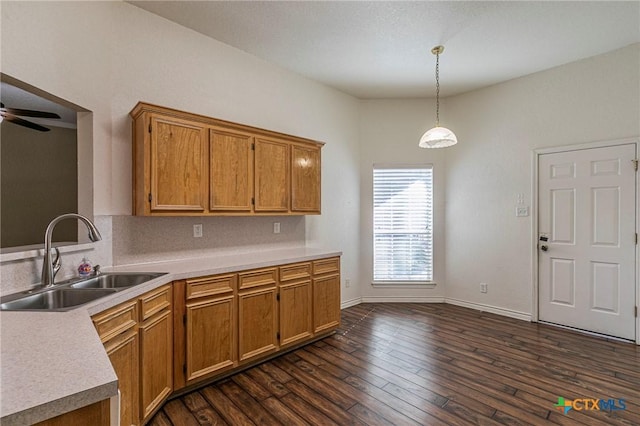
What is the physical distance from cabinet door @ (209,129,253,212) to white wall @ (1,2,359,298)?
45cm

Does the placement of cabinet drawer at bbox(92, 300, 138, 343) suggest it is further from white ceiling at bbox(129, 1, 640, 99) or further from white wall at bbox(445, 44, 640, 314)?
white wall at bbox(445, 44, 640, 314)

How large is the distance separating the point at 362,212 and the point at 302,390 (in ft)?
9.29

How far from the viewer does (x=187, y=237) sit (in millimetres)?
2926

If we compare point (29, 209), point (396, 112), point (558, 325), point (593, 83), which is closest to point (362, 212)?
point (396, 112)

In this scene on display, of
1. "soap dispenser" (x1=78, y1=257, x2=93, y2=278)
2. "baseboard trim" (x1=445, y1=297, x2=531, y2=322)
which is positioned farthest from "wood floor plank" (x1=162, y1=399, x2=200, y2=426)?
"baseboard trim" (x1=445, y1=297, x2=531, y2=322)

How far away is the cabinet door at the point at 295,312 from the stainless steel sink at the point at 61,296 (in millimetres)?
1200

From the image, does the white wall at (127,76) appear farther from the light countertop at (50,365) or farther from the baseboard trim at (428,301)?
the baseboard trim at (428,301)

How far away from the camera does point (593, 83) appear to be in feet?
11.3

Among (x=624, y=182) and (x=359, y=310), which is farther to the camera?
(x=359, y=310)

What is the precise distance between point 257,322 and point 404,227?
2.79m

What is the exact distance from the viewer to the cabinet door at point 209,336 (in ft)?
7.56

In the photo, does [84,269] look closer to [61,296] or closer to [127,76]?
[61,296]

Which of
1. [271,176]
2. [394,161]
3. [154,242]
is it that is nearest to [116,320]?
[154,242]

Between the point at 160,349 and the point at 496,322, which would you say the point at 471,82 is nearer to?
the point at 496,322
